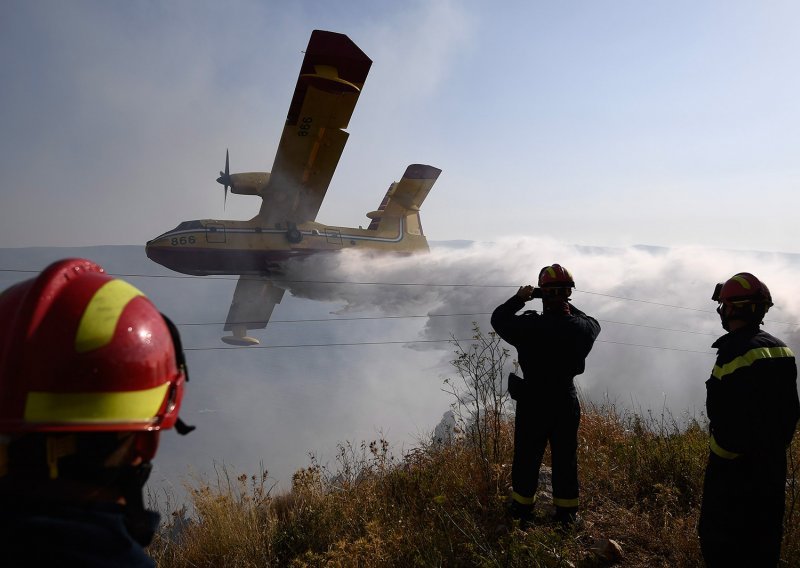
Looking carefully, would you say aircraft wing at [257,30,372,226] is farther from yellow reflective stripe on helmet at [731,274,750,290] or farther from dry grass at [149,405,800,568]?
yellow reflective stripe on helmet at [731,274,750,290]

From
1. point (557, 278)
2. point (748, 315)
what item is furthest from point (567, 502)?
point (748, 315)

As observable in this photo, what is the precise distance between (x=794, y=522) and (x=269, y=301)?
16972mm

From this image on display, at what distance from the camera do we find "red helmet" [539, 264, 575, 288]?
388 centimetres

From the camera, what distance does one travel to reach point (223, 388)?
323 feet

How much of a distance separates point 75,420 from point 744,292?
3398mm

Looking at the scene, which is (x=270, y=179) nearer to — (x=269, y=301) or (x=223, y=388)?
(x=269, y=301)

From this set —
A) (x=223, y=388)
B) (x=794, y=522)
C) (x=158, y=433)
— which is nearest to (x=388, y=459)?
(x=794, y=522)

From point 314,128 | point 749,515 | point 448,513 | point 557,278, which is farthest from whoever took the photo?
point 314,128

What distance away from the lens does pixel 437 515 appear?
373cm

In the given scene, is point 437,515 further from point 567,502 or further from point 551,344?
point 551,344

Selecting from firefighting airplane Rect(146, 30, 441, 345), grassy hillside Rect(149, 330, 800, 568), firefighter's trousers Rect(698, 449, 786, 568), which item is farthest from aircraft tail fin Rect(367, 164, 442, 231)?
firefighter's trousers Rect(698, 449, 786, 568)

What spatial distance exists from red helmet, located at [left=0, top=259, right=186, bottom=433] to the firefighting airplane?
9.69 metres

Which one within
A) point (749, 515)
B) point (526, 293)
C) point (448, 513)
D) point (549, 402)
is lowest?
point (448, 513)

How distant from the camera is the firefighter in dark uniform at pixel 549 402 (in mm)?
3684
